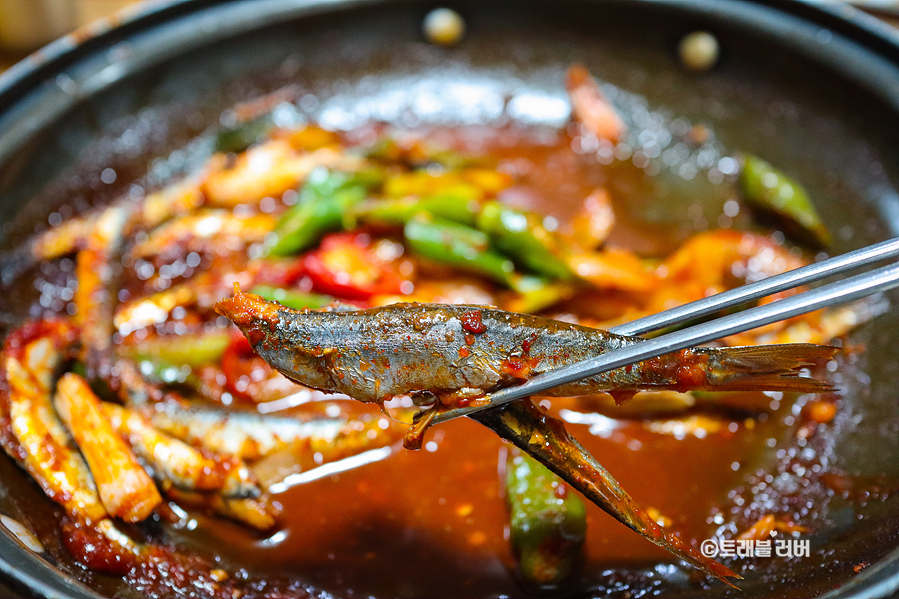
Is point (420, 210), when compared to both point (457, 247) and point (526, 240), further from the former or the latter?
point (526, 240)

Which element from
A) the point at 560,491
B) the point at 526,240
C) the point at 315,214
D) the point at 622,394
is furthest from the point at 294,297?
the point at 622,394

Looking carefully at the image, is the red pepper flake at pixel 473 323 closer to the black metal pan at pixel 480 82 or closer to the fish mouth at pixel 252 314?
the fish mouth at pixel 252 314

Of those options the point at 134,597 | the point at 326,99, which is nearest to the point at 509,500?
the point at 134,597

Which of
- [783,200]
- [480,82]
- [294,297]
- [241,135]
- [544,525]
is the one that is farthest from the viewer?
[480,82]

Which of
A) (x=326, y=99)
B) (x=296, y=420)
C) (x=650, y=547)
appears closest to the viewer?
(x=650, y=547)

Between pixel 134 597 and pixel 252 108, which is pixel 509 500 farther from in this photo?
pixel 252 108

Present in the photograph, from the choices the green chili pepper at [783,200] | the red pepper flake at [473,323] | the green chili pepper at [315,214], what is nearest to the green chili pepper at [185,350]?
the green chili pepper at [315,214]
